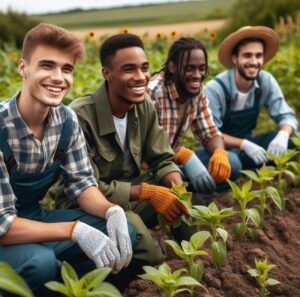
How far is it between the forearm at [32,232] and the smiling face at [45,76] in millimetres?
478

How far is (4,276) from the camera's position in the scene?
71.8 inches

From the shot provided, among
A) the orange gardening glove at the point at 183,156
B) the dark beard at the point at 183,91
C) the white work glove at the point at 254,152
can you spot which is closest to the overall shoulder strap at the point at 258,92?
the white work glove at the point at 254,152

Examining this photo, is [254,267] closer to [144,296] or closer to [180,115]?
[144,296]

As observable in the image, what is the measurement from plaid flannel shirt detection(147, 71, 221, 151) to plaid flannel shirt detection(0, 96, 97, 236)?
0.98 meters

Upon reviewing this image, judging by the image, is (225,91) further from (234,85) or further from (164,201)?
(164,201)

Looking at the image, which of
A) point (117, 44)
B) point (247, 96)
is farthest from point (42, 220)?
point (247, 96)

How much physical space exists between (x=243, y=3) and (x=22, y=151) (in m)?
13.8

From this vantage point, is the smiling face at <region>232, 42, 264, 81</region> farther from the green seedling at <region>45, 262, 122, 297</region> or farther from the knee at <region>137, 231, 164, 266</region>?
the green seedling at <region>45, 262, 122, 297</region>

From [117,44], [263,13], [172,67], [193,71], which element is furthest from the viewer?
[263,13]

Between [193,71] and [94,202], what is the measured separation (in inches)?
46.2

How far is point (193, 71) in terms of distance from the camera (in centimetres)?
361

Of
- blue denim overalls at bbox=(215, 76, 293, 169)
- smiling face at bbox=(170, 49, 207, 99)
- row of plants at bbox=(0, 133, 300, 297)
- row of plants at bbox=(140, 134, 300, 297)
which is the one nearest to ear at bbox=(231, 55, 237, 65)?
blue denim overalls at bbox=(215, 76, 293, 169)

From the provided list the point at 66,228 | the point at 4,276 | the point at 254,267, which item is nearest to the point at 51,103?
the point at 66,228

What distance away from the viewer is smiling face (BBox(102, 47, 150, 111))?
308cm
